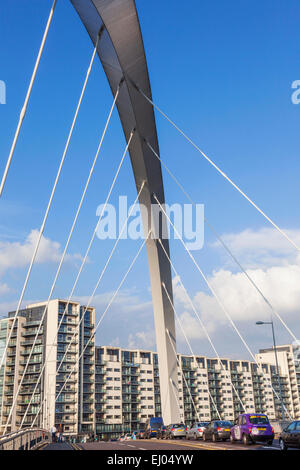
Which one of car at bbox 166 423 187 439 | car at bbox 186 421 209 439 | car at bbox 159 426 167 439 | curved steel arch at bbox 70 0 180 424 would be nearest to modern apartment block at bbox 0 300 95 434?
car at bbox 159 426 167 439

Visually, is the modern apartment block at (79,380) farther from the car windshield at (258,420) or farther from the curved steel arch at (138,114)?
the car windshield at (258,420)

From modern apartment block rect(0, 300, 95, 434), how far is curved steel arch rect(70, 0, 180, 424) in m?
64.9

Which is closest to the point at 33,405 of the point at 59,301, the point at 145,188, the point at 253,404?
the point at 59,301

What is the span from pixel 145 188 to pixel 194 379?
11557cm

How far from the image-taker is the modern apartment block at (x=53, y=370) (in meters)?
92.2

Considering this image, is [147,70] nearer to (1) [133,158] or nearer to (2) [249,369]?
(1) [133,158]

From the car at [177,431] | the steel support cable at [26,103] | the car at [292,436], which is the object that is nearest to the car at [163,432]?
the car at [177,431]

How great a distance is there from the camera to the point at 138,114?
60.0 ft

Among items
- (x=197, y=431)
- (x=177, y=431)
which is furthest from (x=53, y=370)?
(x=197, y=431)

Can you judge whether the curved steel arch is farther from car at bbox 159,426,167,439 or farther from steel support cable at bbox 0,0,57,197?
steel support cable at bbox 0,0,57,197

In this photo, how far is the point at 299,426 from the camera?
14.8 metres

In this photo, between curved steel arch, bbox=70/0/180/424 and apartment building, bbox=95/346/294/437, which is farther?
apartment building, bbox=95/346/294/437

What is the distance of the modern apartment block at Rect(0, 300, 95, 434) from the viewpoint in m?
92.2

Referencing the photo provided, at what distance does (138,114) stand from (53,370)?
81.9 m
